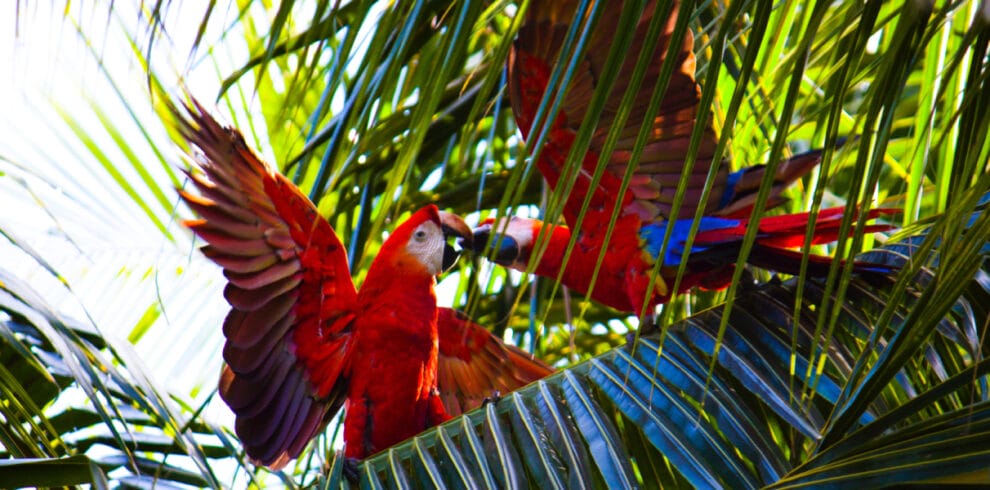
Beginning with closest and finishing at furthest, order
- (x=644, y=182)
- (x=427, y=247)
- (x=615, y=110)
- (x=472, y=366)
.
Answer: (x=615, y=110), (x=644, y=182), (x=427, y=247), (x=472, y=366)

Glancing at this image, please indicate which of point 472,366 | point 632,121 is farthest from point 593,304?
point 632,121

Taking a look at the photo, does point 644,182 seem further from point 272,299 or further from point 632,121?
point 272,299

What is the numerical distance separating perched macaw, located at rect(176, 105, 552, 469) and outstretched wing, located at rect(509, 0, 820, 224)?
0.34 metres

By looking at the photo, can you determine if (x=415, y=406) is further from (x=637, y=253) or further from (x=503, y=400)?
(x=503, y=400)

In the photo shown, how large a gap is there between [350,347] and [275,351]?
5.5 inches

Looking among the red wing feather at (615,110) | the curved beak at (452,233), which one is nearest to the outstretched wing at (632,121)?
the red wing feather at (615,110)

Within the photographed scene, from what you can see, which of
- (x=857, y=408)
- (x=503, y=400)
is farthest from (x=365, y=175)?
(x=857, y=408)

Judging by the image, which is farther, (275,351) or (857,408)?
(275,351)

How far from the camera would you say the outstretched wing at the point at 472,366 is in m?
2.10

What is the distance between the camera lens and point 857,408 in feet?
2.03

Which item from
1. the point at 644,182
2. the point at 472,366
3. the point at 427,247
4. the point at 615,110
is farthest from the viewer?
the point at 472,366

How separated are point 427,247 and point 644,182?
0.43 metres

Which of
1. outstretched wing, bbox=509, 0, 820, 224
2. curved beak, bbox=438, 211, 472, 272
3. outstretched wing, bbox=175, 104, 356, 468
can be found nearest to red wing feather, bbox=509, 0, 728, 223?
outstretched wing, bbox=509, 0, 820, 224

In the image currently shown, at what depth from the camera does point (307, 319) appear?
1.84 meters
